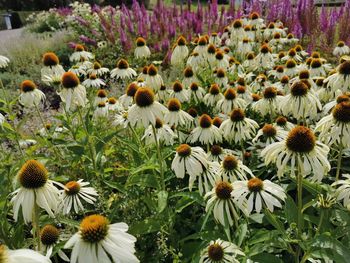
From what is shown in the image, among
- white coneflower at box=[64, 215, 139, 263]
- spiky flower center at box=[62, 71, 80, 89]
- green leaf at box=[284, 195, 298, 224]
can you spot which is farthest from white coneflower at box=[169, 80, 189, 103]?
white coneflower at box=[64, 215, 139, 263]

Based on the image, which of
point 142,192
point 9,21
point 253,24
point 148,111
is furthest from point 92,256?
point 9,21

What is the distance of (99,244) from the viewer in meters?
1.04

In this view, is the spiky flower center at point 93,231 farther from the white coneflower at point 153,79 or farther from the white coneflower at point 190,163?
the white coneflower at point 153,79

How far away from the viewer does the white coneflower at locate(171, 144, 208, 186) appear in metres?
1.70

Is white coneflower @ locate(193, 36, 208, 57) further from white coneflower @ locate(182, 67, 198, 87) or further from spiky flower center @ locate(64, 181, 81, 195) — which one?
spiky flower center @ locate(64, 181, 81, 195)

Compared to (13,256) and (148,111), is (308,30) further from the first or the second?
(13,256)

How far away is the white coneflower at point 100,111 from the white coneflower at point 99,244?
1902 mm

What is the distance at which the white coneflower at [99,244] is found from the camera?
39.7 inches

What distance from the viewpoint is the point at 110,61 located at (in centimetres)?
619

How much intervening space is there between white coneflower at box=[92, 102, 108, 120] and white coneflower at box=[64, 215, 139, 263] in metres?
1.90

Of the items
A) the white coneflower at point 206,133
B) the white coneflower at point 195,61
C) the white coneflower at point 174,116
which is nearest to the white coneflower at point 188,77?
the white coneflower at point 195,61

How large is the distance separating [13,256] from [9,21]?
15978 mm

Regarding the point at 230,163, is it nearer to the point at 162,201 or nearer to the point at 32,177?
the point at 162,201

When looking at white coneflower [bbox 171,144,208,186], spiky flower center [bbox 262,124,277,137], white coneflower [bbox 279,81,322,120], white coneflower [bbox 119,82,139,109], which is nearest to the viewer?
white coneflower [bbox 171,144,208,186]
